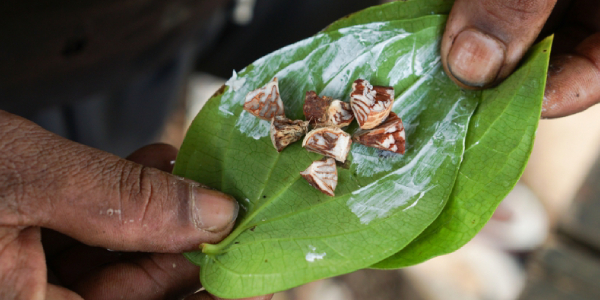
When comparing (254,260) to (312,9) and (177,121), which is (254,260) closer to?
(312,9)

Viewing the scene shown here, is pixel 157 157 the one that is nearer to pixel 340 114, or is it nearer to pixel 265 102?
pixel 265 102

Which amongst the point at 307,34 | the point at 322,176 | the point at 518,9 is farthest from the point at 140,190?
the point at 307,34

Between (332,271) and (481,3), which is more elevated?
(481,3)

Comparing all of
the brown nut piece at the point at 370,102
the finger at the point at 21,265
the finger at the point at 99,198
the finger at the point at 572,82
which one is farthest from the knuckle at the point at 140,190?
the finger at the point at 572,82

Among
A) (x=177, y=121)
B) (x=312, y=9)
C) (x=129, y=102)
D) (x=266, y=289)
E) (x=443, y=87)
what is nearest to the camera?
(x=266, y=289)

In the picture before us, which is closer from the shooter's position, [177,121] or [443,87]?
[443,87]

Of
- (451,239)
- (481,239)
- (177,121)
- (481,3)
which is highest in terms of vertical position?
(481,3)

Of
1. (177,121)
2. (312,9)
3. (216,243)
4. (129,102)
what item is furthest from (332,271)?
(177,121)

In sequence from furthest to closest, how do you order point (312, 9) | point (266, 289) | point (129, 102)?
point (312, 9) < point (129, 102) < point (266, 289)
